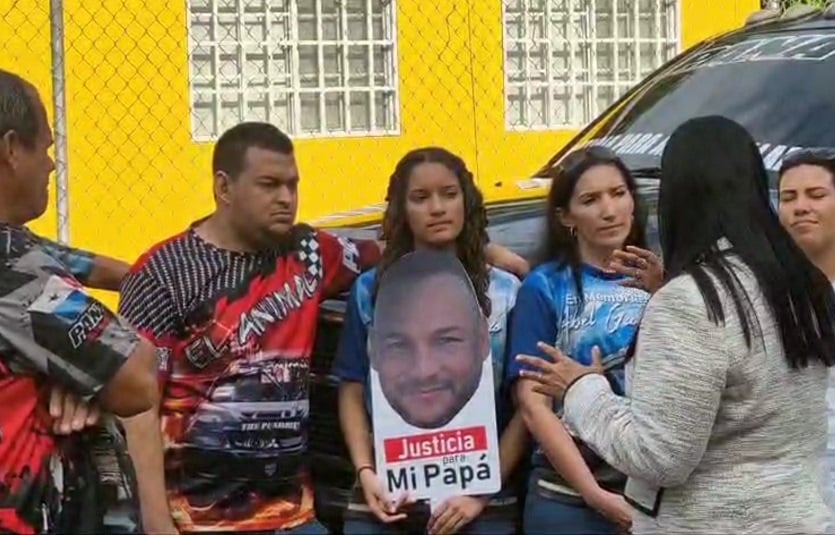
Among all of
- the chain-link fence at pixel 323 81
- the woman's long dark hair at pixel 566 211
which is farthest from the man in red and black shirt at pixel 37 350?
the chain-link fence at pixel 323 81

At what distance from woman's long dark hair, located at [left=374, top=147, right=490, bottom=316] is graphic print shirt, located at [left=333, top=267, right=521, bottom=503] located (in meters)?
0.04

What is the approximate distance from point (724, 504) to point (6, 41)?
7.69 m

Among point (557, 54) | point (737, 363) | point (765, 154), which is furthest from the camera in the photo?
point (557, 54)

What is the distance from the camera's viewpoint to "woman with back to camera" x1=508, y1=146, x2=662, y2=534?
159 inches

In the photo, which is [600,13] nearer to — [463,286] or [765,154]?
[765,154]

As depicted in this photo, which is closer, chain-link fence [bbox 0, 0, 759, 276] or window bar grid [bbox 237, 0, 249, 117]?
chain-link fence [bbox 0, 0, 759, 276]

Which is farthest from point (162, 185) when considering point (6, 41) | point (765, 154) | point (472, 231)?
point (472, 231)

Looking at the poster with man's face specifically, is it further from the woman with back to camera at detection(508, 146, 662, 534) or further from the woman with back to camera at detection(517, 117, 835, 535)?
the woman with back to camera at detection(517, 117, 835, 535)

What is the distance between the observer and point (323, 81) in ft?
37.2

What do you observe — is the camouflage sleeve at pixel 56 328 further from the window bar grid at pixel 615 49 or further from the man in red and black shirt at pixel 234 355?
the window bar grid at pixel 615 49

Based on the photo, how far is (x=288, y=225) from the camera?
4.16 meters

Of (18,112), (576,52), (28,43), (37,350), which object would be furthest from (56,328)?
(576,52)

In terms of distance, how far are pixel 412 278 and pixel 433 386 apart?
29 cm

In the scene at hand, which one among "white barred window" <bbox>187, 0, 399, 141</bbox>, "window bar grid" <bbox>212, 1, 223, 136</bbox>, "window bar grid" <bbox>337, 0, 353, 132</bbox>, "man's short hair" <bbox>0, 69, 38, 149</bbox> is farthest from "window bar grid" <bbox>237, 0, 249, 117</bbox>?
"man's short hair" <bbox>0, 69, 38, 149</bbox>
